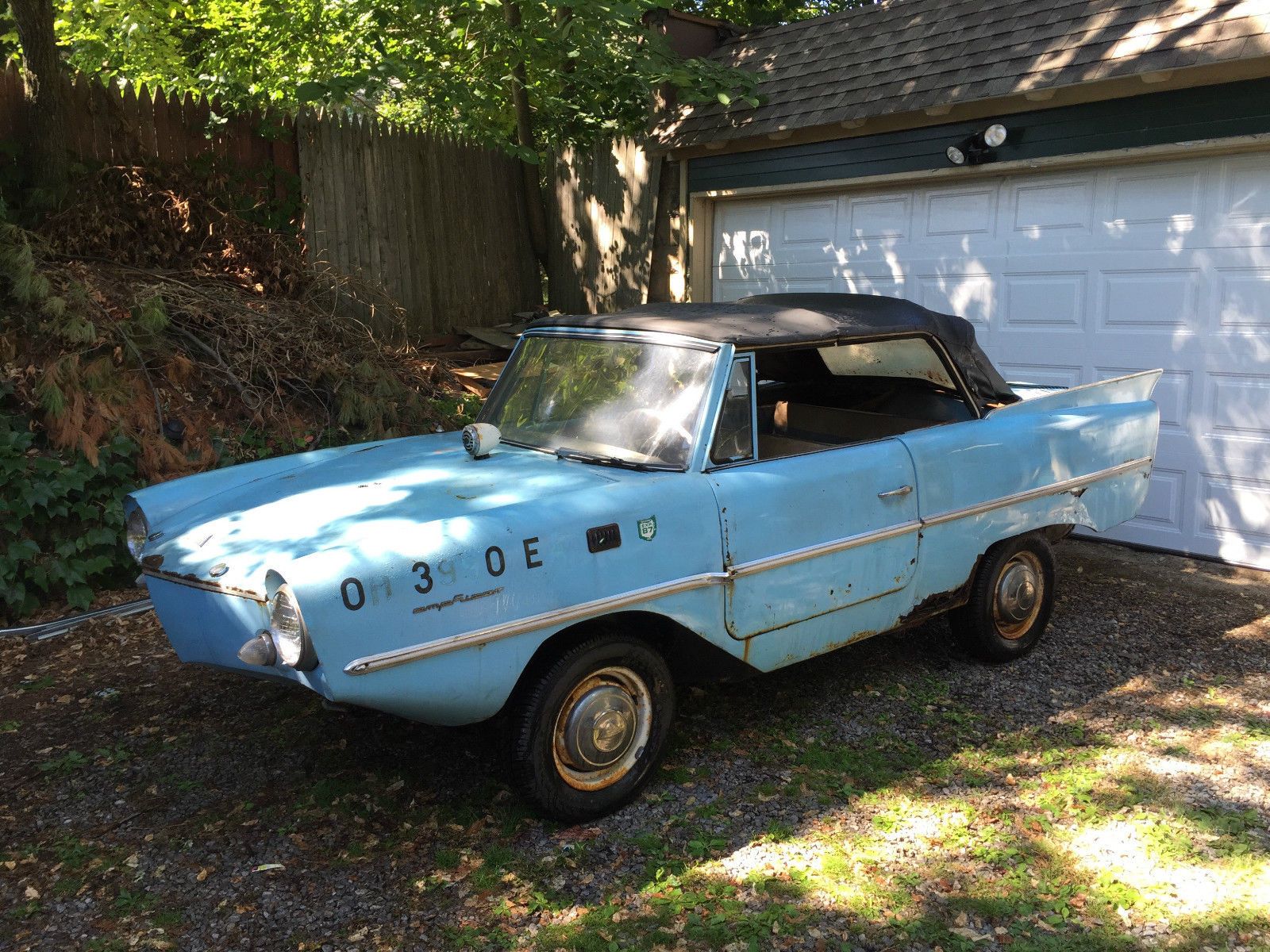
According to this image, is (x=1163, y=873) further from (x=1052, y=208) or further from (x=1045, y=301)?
(x=1052, y=208)

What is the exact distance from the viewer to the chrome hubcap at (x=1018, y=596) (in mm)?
4984

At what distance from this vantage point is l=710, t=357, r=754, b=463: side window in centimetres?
399

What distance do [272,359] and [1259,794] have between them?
621cm

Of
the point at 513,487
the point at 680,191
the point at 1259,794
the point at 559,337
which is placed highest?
the point at 680,191

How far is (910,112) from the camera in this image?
7.75m

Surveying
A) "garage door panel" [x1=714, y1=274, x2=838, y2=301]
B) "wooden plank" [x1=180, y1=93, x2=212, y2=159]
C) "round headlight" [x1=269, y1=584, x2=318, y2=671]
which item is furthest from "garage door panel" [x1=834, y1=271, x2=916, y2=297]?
"round headlight" [x1=269, y1=584, x2=318, y2=671]

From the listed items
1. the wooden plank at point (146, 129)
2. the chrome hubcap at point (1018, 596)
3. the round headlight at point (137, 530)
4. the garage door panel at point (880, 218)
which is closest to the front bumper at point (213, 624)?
the round headlight at point (137, 530)

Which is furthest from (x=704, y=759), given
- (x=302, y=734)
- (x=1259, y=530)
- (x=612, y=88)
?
(x=612, y=88)

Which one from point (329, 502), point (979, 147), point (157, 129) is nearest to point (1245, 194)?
point (979, 147)

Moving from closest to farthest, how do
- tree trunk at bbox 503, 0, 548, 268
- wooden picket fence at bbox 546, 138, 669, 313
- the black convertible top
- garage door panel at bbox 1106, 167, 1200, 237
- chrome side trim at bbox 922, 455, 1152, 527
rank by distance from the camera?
the black convertible top
chrome side trim at bbox 922, 455, 1152, 527
garage door panel at bbox 1106, 167, 1200, 237
wooden picket fence at bbox 546, 138, 669, 313
tree trunk at bbox 503, 0, 548, 268

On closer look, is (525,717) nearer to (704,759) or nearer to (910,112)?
(704,759)

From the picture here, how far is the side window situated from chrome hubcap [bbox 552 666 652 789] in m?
0.90

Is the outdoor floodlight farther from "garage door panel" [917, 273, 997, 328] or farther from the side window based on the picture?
the side window

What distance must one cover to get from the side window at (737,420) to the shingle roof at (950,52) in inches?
159
